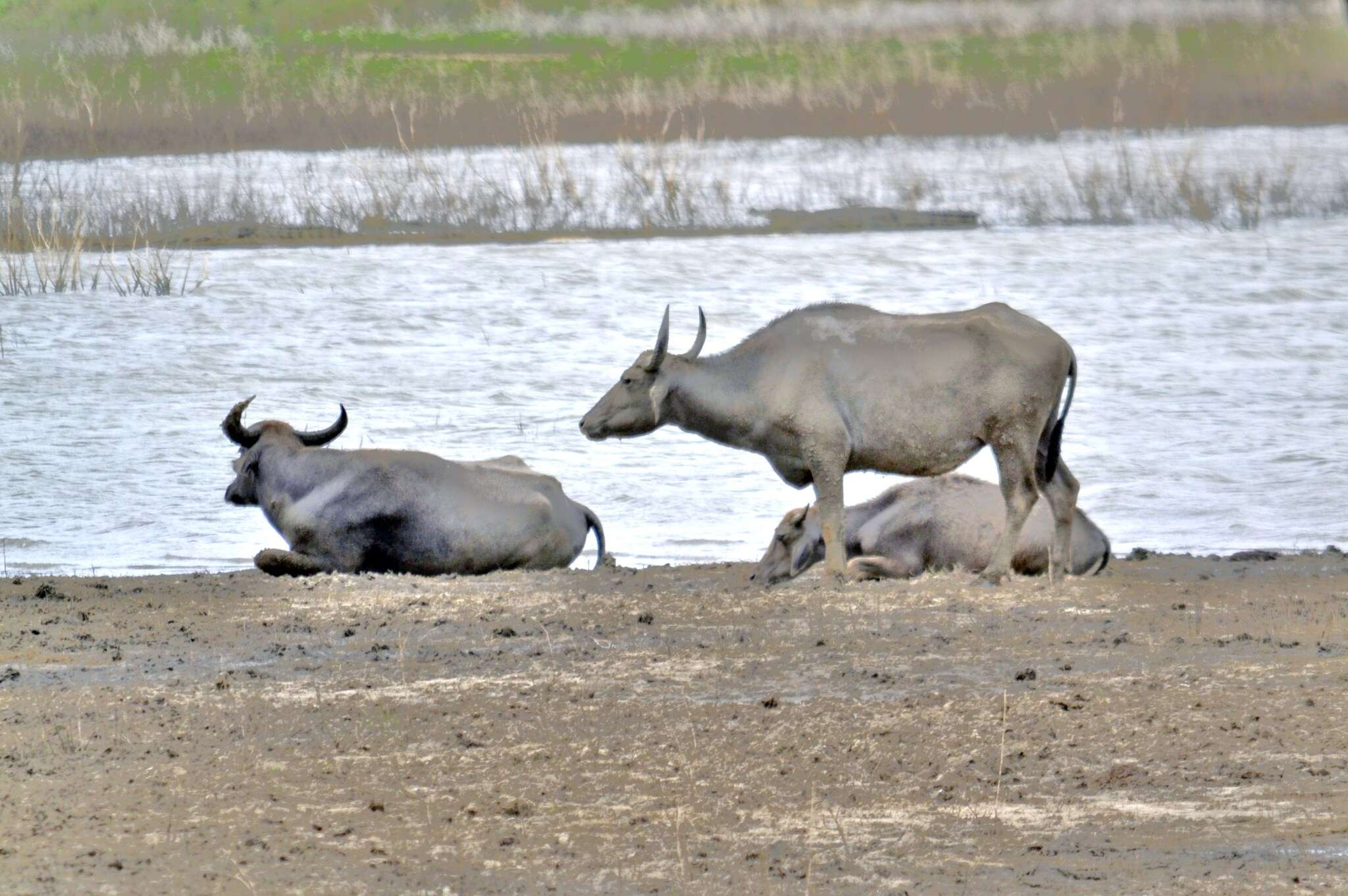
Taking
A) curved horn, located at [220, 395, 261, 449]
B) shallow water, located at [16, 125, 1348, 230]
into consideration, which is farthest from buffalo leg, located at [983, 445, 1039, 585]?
shallow water, located at [16, 125, 1348, 230]

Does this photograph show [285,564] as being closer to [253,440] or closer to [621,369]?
[253,440]

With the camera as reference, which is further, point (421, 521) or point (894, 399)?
point (421, 521)

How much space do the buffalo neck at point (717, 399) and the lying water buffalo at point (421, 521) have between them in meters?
0.75

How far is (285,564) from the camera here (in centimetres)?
1072

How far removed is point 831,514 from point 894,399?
0.65 meters

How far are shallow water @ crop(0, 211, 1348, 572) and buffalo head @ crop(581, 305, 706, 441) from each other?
1070 mm

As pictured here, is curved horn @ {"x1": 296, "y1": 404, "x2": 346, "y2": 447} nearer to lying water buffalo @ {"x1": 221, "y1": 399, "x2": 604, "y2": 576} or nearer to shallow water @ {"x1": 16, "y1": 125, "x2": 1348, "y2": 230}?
lying water buffalo @ {"x1": 221, "y1": 399, "x2": 604, "y2": 576}

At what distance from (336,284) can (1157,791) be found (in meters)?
18.2

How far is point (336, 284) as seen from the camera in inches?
935

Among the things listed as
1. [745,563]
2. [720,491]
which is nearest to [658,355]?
[745,563]

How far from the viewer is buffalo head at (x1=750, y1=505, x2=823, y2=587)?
413 inches

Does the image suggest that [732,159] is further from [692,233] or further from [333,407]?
[333,407]

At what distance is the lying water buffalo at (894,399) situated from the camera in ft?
33.5

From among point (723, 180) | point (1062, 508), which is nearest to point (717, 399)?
point (1062, 508)
